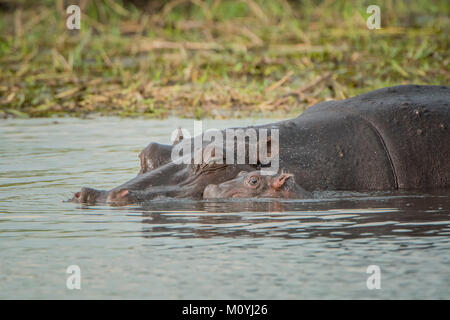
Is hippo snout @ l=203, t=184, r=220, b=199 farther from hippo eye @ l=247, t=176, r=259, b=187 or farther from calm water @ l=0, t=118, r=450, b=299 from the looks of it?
hippo eye @ l=247, t=176, r=259, b=187

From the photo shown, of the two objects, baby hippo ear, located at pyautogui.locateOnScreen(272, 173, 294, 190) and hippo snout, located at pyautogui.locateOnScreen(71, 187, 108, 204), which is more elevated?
baby hippo ear, located at pyautogui.locateOnScreen(272, 173, 294, 190)

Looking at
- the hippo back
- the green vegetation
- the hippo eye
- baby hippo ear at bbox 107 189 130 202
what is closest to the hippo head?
baby hippo ear at bbox 107 189 130 202

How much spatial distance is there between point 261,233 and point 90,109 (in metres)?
6.98

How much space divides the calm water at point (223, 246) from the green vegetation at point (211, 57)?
483 cm

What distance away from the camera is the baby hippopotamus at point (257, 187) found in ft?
19.8

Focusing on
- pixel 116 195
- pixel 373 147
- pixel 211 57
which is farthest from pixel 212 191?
pixel 211 57

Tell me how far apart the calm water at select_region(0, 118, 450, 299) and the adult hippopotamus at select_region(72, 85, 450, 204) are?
0.46 feet

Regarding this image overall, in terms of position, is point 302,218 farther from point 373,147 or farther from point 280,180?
point 373,147

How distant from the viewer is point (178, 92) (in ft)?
41.1

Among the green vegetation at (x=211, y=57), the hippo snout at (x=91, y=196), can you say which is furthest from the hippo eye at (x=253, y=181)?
the green vegetation at (x=211, y=57)

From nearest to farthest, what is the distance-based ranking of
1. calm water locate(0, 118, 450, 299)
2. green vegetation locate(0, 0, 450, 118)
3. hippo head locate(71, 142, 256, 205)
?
calm water locate(0, 118, 450, 299), hippo head locate(71, 142, 256, 205), green vegetation locate(0, 0, 450, 118)

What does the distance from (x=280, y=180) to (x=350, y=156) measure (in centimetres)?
73

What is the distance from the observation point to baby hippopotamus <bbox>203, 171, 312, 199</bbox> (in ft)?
19.8
